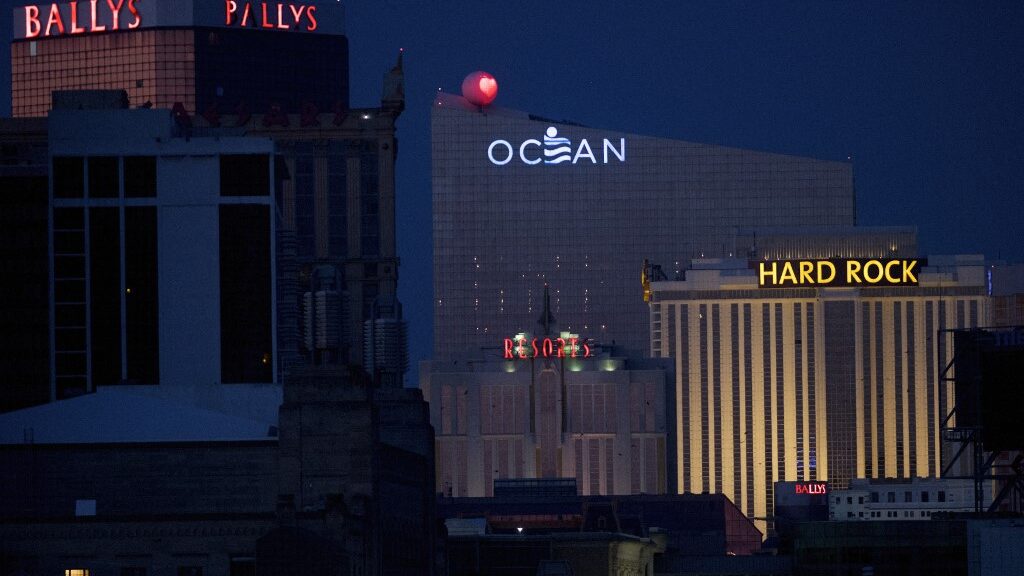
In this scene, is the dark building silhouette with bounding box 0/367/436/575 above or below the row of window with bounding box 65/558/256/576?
above

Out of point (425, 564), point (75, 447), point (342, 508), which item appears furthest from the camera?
point (425, 564)

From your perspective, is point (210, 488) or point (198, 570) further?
point (210, 488)

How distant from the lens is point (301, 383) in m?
150

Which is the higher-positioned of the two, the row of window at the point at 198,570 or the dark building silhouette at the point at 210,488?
the dark building silhouette at the point at 210,488

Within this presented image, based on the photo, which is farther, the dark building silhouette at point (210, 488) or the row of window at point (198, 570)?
the row of window at point (198, 570)

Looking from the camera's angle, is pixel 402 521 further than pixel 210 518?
Yes

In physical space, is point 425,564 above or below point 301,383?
below

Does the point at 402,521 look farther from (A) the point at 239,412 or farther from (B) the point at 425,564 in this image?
(A) the point at 239,412

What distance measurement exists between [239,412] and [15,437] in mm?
24764

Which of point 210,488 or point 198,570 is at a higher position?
point 210,488

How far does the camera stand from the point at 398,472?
164m

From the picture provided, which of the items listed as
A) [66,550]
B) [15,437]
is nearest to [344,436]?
[66,550]

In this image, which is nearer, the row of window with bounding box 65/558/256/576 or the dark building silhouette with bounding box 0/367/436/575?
the dark building silhouette with bounding box 0/367/436/575

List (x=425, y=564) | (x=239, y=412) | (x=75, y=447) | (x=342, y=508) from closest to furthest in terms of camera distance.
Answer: (x=342, y=508) → (x=75, y=447) → (x=425, y=564) → (x=239, y=412)
